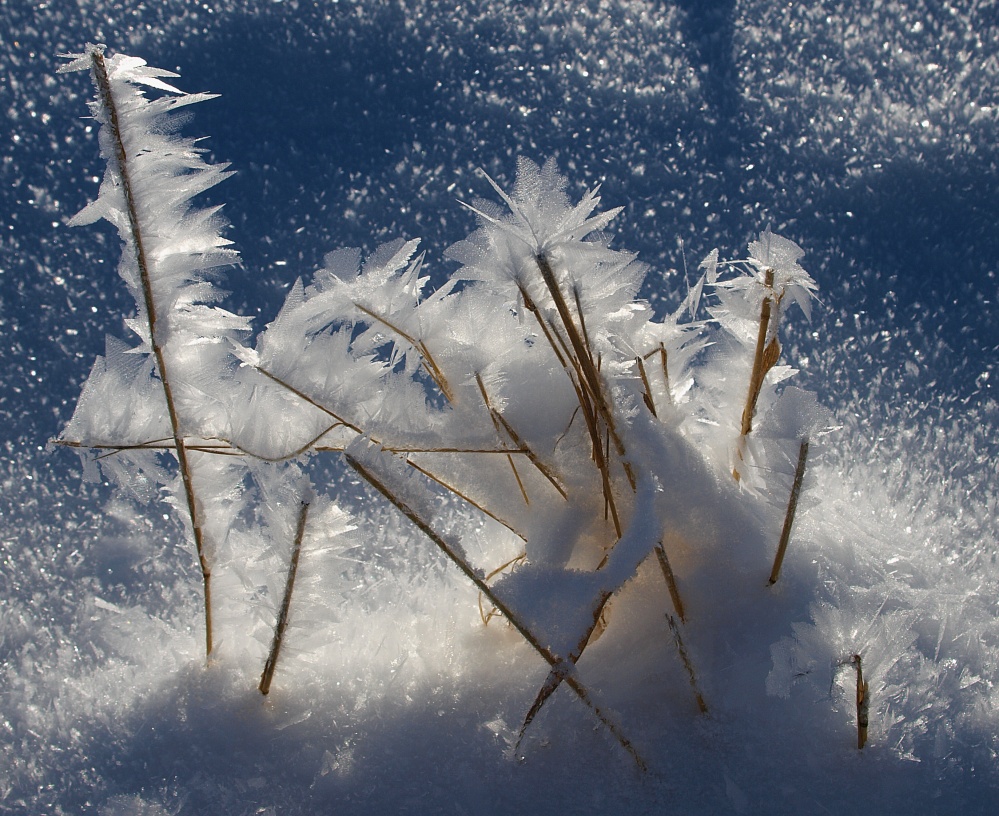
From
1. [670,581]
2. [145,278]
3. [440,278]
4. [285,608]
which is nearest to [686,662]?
[670,581]

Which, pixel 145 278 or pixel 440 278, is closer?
pixel 145 278

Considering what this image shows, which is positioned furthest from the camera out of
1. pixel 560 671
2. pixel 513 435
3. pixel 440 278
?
pixel 440 278

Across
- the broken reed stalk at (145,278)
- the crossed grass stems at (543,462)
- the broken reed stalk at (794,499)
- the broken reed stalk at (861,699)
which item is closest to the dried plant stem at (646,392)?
the crossed grass stems at (543,462)

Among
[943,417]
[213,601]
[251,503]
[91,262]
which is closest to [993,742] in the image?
[943,417]

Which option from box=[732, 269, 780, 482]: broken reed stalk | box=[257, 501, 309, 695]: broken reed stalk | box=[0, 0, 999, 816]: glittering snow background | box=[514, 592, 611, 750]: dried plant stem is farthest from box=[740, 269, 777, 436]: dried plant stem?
box=[257, 501, 309, 695]: broken reed stalk

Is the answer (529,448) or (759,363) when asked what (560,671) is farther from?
(759,363)

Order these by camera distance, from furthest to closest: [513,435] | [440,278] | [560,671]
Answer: [440,278], [513,435], [560,671]

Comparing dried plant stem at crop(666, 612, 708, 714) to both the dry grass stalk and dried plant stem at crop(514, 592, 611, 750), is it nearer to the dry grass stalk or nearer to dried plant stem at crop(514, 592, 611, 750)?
dried plant stem at crop(514, 592, 611, 750)
